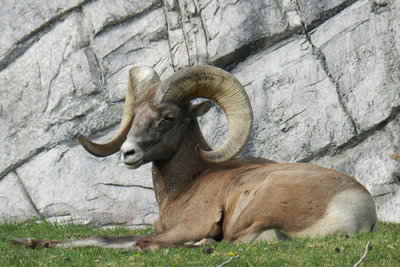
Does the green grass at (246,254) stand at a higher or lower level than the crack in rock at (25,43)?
lower

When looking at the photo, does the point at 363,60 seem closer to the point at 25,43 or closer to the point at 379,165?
the point at 379,165

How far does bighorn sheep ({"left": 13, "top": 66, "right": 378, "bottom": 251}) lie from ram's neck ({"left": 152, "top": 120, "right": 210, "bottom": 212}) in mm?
12

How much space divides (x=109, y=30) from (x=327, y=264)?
27.7ft

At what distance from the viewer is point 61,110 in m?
14.4

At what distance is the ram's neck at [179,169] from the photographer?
10328 millimetres

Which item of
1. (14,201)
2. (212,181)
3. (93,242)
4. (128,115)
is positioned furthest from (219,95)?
(14,201)

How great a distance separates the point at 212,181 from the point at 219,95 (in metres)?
1.09

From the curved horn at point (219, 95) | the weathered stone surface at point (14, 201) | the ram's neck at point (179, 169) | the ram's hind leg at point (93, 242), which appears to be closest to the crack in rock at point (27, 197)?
the weathered stone surface at point (14, 201)

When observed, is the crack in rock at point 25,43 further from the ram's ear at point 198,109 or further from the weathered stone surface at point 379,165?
the weathered stone surface at point 379,165

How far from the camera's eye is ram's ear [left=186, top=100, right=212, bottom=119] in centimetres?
1034

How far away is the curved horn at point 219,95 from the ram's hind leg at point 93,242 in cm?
142

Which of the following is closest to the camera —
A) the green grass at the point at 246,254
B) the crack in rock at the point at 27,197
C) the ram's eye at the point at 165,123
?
the green grass at the point at 246,254

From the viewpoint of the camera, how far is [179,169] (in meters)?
10.4

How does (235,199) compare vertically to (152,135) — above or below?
below
